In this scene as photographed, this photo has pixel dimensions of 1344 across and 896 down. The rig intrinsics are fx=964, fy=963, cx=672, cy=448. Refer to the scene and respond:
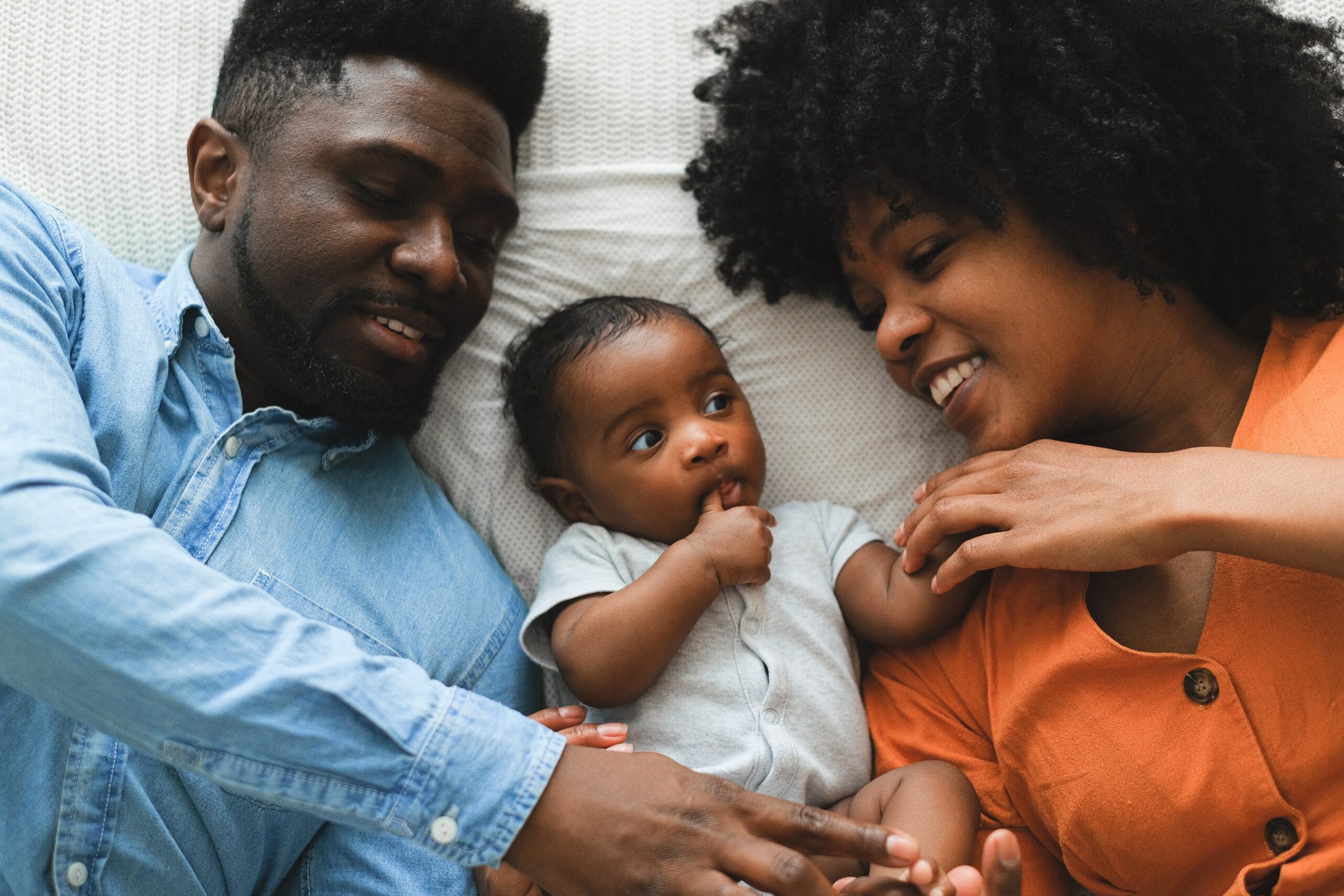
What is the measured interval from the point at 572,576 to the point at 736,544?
33 cm

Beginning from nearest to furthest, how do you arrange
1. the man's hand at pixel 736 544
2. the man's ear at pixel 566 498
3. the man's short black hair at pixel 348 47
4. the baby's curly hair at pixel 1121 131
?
the baby's curly hair at pixel 1121 131 < the man's hand at pixel 736 544 < the man's short black hair at pixel 348 47 < the man's ear at pixel 566 498

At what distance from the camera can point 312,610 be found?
1.68 metres

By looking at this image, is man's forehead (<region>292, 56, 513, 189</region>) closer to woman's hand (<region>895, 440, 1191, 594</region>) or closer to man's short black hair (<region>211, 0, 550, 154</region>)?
man's short black hair (<region>211, 0, 550, 154</region>)

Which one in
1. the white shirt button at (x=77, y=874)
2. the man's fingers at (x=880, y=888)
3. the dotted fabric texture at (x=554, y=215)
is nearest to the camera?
the man's fingers at (x=880, y=888)

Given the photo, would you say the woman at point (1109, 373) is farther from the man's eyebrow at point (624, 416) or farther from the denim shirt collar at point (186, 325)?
the denim shirt collar at point (186, 325)

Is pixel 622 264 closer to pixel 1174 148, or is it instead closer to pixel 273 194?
pixel 273 194

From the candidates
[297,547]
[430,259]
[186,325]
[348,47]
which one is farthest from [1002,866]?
[348,47]

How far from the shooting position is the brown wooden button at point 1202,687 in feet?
4.93

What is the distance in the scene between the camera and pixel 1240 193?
1747mm

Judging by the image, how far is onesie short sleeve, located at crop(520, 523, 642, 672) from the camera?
184cm

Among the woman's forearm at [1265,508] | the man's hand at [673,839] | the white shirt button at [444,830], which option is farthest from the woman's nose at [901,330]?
the white shirt button at [444,830]

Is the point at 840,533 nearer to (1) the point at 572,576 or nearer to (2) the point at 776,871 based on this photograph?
(1) the point at 572,576

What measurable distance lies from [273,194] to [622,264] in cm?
75

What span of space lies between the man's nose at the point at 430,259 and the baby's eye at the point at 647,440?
0.47 meters
